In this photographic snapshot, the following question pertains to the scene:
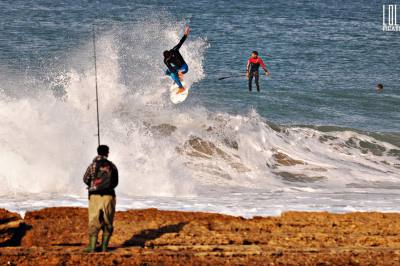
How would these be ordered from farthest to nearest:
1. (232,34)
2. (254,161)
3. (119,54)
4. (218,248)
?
(232,34) < (119,54) < (254,161) < (218,248)

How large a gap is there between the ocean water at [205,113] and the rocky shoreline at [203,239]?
198 cm

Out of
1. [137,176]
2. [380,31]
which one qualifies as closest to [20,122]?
[137,176]

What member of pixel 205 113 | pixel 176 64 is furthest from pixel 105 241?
pixel 205 113

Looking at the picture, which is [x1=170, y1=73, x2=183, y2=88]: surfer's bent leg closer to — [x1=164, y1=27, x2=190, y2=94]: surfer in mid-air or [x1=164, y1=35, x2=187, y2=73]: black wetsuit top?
[x1=164, y1=27, x2=190, y2=94]: surfer in mid-air

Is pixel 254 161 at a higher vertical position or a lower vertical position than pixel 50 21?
lower

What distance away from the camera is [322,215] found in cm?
1219

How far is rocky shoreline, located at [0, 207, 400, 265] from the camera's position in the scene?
984 cm

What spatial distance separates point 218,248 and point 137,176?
733 centimetres

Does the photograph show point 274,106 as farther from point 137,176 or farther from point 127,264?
point 127,264

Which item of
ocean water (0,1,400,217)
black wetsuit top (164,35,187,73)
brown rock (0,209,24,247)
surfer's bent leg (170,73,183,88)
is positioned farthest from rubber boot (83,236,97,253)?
surfer's bent leg (170,73,183,88)

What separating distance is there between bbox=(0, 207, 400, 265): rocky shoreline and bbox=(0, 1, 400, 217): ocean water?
6.49 feet

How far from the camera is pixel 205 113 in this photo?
985 inches

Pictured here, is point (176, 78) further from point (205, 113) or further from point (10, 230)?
point (10, 230)

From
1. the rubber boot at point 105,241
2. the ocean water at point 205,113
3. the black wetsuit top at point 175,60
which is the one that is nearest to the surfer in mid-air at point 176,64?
the black wetsuit top at point 175,60
